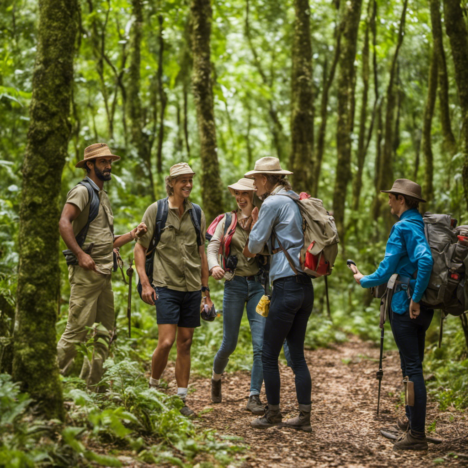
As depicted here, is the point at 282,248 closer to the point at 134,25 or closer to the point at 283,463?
the point at 283,463

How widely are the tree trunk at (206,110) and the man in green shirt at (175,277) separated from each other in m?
4.62

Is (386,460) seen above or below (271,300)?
below

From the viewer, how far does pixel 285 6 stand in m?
18.6

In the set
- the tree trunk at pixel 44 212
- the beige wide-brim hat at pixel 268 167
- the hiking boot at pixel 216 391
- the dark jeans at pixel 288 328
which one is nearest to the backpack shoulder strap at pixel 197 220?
the beige wide-brim hat at pixel 268 167

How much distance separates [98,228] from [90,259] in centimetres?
48

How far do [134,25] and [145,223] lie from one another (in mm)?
10876

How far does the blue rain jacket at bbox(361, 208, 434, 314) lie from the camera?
4.89m

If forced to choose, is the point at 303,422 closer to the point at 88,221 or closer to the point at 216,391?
the point at 216,391

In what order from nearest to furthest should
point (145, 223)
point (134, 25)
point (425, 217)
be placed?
point (425, 217)
point (145, 223)
point (134, 25)

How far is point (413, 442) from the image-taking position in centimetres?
501

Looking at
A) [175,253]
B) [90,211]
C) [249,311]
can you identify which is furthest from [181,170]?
[249,311]

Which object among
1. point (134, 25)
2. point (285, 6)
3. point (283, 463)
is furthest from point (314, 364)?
point (285, 6)

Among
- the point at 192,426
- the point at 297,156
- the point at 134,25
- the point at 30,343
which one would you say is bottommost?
the point at 192,426

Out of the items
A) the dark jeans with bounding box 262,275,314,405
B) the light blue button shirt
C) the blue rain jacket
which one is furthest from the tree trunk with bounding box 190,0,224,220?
the blue rain jacket
